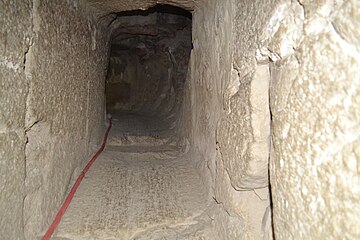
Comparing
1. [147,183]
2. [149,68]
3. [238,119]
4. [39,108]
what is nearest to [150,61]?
[149,68]

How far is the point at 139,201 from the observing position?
5.16ft

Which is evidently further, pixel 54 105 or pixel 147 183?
pixel 147 183

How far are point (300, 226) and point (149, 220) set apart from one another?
0.88 m

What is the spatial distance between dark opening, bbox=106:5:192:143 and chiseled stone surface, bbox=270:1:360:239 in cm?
208

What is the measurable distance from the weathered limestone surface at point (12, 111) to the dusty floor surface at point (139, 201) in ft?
1.20

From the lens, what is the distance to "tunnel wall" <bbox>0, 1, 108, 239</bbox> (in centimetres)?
94

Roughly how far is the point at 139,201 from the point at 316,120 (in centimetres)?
114

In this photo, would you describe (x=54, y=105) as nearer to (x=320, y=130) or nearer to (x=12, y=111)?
(x=12, y=111)

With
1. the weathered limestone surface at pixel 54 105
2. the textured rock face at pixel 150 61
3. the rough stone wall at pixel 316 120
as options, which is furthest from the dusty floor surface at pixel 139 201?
the textured rock face at pixel 150 61

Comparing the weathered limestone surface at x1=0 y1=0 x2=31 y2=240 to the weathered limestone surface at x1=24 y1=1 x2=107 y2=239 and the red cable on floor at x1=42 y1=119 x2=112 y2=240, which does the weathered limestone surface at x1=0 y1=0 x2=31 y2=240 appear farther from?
the red cable on floor at x1=42 y1=119 x2=112 y2=240

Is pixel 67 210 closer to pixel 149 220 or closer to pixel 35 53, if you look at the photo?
pixel 149 220

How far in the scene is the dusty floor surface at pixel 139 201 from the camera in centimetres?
135

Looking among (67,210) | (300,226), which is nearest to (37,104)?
(67,210)

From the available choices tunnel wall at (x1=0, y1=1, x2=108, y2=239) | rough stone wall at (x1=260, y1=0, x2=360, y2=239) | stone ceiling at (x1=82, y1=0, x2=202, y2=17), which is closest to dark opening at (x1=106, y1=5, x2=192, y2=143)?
stone ceiling at (x1=82, y1=0, x2=202, y2=17)
